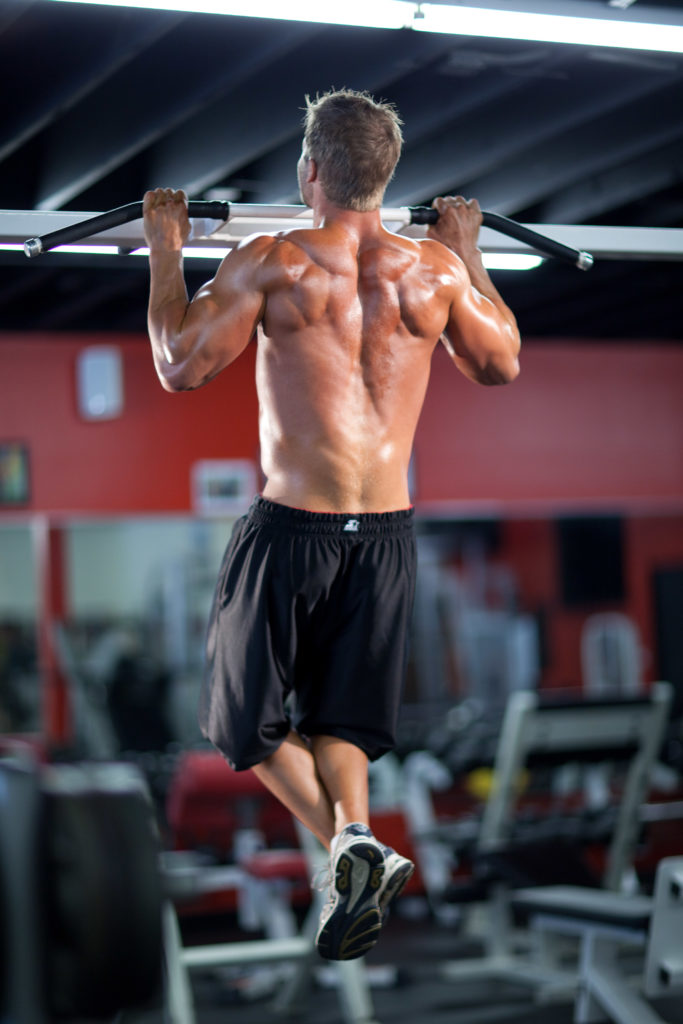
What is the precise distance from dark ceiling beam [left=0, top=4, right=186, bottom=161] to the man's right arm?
1.14 m

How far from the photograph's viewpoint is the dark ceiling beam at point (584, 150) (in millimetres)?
4145

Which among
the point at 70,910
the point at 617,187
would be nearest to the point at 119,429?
the point at 617,187

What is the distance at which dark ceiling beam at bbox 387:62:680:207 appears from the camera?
153 inches

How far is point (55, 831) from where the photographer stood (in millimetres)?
2117

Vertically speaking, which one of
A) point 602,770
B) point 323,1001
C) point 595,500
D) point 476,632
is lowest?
point 323,1001

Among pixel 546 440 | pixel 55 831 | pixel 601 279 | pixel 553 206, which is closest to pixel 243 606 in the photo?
pixel 55 831

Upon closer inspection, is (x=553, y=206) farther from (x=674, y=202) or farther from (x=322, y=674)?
(x=322, y=674)

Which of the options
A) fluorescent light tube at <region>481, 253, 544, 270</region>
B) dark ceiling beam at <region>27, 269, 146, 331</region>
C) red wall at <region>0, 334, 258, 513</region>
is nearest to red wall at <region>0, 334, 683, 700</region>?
red wall at <region>0, 334, 258, 513</region>

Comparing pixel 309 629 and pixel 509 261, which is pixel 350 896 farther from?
pixel 509 261

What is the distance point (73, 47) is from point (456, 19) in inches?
58.8

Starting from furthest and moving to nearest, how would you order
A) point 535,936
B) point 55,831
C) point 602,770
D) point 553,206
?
point 602,770
point 535,936
point 553,206
point 55,831

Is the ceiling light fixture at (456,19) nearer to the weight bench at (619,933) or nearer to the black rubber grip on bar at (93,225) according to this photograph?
the black rubber grip on bar at (93,225)

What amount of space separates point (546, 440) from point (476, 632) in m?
1.30

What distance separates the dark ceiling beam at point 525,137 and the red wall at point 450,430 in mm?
2460
